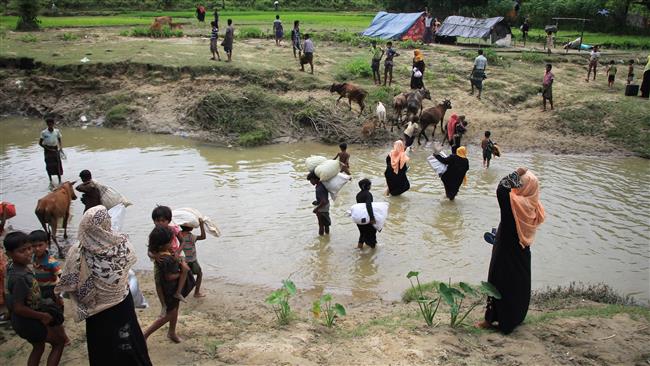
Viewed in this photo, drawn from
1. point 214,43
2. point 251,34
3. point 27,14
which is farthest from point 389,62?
point 27,14

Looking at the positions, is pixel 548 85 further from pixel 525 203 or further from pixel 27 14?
pixel 27 14

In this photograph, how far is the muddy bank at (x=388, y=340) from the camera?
17.0 ft

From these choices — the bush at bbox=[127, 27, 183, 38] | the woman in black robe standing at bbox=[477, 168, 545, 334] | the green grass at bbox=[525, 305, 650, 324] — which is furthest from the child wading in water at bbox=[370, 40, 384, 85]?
the woman in black robe standing at bbox=[477, 168, 545, 334]

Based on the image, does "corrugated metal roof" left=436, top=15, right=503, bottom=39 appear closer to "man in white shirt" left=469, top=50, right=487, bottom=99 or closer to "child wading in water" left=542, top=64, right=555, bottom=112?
"man in white shirt" left=469, top=50, right=487, bottom=99

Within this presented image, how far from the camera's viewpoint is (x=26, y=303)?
→ 4598mm

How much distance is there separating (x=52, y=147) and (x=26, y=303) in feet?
24.6

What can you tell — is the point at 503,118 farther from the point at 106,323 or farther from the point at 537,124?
the point at 106,323

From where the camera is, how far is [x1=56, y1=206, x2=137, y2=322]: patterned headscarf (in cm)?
421

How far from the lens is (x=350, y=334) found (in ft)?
19.2

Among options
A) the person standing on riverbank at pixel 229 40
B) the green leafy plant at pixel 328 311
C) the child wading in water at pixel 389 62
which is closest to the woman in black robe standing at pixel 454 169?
the green leafy plant at pixel 328 311

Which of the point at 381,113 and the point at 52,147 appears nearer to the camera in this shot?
the point at 52,147

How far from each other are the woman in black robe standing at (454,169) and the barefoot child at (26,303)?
7.81 m

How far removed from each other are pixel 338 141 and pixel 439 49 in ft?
33.6

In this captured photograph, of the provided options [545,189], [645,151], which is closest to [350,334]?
[545,189]
